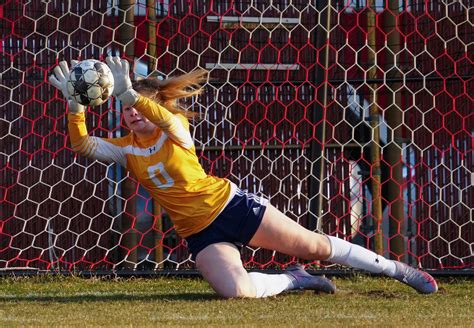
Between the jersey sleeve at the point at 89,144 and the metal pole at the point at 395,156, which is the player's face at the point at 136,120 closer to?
the jersey sleeve at the point at 89,144

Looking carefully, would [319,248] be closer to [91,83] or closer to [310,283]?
[310,283]

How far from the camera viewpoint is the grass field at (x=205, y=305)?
4.82 meters

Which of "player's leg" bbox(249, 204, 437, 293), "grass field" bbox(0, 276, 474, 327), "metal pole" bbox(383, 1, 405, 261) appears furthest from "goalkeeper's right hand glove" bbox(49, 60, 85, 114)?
"metal pole" bbox(383, 1, 405, 261)

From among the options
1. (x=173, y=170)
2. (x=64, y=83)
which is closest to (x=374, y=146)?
(x=173, y=170)

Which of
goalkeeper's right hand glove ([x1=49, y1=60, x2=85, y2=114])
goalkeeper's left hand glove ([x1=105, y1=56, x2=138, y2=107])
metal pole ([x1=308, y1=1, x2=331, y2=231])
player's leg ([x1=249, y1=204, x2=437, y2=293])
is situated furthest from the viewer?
metal pole ([x1=308, y1=1, x2=331, y2=231])

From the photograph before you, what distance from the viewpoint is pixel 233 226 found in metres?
5.86

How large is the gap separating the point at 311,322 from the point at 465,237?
2.99 meters

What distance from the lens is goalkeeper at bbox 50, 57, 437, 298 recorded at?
228 inches

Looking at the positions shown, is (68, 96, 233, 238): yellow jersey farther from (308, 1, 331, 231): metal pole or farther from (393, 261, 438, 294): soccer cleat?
(308, 1, 331, 231): metal pole

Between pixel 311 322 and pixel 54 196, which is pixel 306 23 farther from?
pixel 311 322

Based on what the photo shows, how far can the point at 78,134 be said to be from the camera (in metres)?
5.88

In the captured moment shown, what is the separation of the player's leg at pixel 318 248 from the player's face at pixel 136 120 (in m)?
0.82

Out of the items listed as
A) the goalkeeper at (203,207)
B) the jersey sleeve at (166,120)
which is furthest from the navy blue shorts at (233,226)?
the jersey sleeve at (166,120)

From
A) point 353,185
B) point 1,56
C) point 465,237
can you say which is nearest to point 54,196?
point 1,56
